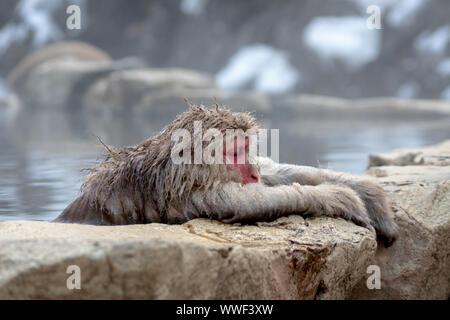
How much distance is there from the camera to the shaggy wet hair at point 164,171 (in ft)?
8.83

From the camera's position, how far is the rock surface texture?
6.11 ft

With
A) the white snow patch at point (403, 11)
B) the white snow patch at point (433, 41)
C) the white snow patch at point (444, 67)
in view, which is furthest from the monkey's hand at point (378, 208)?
the white snow patch at point (403, 11)

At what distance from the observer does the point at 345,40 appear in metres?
17.5

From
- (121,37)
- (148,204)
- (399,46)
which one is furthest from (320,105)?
(148,204)

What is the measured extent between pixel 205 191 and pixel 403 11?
620 inches

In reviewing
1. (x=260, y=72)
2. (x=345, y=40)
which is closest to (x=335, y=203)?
(x=345, y=40)

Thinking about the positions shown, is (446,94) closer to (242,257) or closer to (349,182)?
(349,182)

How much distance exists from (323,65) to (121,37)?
8268mm

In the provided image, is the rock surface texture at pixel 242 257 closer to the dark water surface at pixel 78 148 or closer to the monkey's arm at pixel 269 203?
the monkey's arm at pixel 269 203

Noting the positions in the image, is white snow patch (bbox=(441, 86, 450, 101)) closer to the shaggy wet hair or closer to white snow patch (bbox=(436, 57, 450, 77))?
white snow patch (bbox=(436, 57, 450, 77))

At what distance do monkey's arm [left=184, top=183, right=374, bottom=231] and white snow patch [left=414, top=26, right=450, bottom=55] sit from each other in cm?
1473

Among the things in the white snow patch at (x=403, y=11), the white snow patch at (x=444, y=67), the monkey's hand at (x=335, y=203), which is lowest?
the monkey's hand at (x=335, y=203)

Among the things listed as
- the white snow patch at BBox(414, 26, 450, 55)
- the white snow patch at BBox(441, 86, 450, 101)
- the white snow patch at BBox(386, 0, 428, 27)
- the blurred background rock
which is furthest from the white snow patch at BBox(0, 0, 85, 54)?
the white snow patch at BBox(441, 86, 450, 101)

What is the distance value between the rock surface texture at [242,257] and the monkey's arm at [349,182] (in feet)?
0.39
